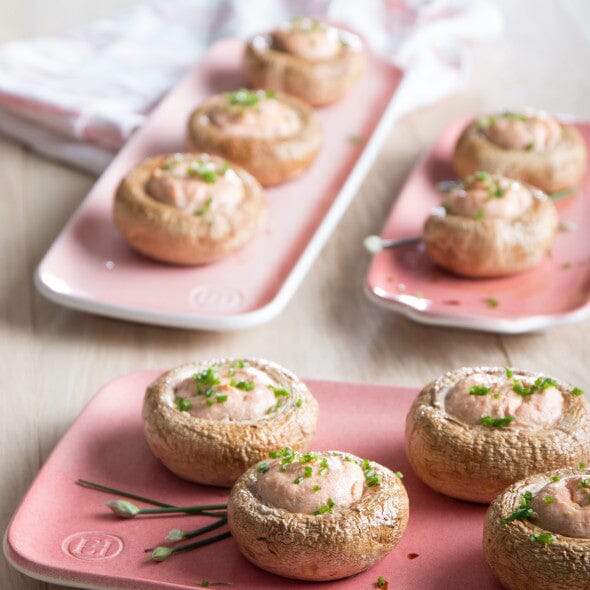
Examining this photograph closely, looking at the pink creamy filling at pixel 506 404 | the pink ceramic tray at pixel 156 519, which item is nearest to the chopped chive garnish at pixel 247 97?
the pink ceramic tray at pixel 156 519

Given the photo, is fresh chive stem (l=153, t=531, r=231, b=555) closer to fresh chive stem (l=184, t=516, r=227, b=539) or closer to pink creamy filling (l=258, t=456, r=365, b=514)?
fresh chive stem (l=184, t=516, r=227, b=539)

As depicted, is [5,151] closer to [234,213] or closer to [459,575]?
[234,213]

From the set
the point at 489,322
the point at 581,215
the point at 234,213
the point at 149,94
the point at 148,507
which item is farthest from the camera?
the point at 149,94

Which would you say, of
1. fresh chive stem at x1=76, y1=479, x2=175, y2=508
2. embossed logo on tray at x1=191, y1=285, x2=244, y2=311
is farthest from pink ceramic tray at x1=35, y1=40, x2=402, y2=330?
fresh chive stem at x1=76, y1=479, x2=175, y2=508

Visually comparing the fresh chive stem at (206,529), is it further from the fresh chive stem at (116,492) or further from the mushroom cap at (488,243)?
the mushroom cap at (488,243)

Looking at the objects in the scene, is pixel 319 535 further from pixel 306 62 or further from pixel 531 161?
pixel 306 62

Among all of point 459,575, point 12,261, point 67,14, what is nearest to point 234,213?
point 12,261

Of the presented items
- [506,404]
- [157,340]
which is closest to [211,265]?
[157,340]
